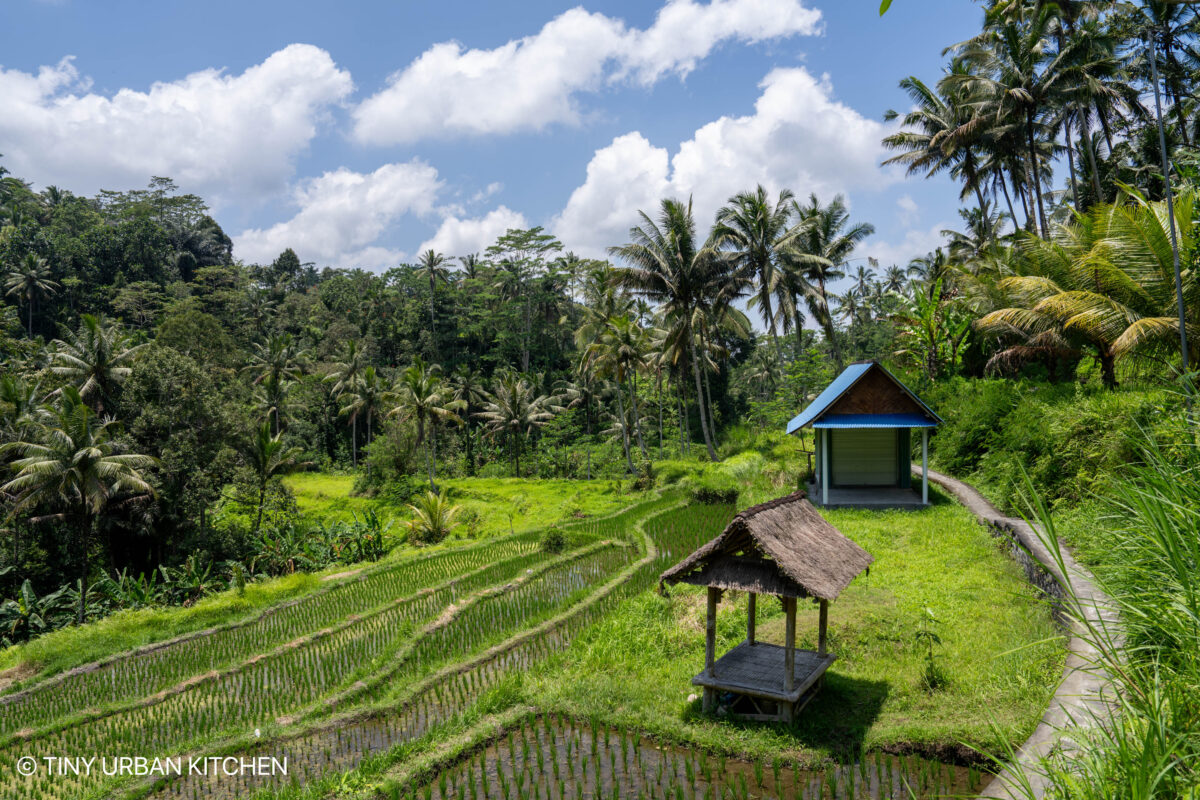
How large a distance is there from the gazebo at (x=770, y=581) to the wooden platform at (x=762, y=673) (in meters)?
0.01

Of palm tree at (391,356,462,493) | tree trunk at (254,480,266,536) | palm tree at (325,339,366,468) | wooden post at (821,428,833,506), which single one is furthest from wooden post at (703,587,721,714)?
palm tree at (325,339,366,468)

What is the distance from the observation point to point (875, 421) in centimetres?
1731

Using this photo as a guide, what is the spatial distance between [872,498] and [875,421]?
7.05 ft

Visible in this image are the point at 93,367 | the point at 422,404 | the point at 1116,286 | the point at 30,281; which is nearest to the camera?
the point at 1116,286

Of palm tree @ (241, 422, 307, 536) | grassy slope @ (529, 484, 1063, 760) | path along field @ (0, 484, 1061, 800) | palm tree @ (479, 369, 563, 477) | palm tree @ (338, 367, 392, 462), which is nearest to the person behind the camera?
grassy slope @ (529, 484, 1063, 760)

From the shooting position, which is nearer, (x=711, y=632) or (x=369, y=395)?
(x=711, y=632)

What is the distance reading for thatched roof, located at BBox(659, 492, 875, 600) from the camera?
7.83 m

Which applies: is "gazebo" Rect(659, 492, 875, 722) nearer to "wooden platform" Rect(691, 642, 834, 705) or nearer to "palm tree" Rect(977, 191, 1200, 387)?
"wooden platform" Rect(691, 642, 834, 705)

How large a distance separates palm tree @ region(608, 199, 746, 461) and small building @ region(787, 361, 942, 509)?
1183 centimetres

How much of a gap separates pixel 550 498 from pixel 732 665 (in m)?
22.7

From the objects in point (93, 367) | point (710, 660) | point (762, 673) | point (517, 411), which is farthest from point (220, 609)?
point (517, 411)

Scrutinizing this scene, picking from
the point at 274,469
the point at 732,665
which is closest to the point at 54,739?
the point at 732,665

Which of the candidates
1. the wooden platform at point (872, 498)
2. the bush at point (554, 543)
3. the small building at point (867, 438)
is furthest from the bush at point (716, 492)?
the bush at point (554, 543)

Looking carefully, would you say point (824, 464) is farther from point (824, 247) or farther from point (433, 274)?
point (433, 274)
